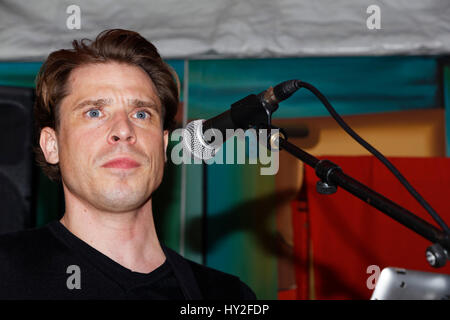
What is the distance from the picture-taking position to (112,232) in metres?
1.54

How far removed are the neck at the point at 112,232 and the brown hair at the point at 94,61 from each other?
0.89 ft

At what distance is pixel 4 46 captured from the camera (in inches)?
96.3

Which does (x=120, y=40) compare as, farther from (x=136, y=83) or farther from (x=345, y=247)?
(x=345, y=247)

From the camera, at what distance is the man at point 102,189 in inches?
56.2

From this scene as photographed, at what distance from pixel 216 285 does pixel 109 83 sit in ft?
2.35

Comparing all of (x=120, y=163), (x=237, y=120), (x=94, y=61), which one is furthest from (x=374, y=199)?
(x=94, y=61)

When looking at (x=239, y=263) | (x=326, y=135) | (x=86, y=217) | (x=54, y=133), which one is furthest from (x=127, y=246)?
(x=326, y=135)

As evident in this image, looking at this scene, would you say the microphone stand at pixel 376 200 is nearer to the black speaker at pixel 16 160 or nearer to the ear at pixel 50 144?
the ear at pixel 50 144

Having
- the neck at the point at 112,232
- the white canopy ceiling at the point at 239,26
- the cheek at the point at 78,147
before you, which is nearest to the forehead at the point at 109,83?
the cheek at the point at 78,147

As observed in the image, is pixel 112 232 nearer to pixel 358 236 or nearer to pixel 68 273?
pixel 68 273

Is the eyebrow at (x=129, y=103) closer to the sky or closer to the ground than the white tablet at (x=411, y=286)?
closer to the sky

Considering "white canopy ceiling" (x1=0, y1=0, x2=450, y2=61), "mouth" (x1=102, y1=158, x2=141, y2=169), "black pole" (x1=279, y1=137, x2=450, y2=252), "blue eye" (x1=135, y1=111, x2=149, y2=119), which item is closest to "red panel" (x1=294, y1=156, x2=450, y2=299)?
"white canopy ceiling" (x1=0, y1=0, x2=450, y2=61)

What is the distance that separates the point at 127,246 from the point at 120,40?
2.16 ft
